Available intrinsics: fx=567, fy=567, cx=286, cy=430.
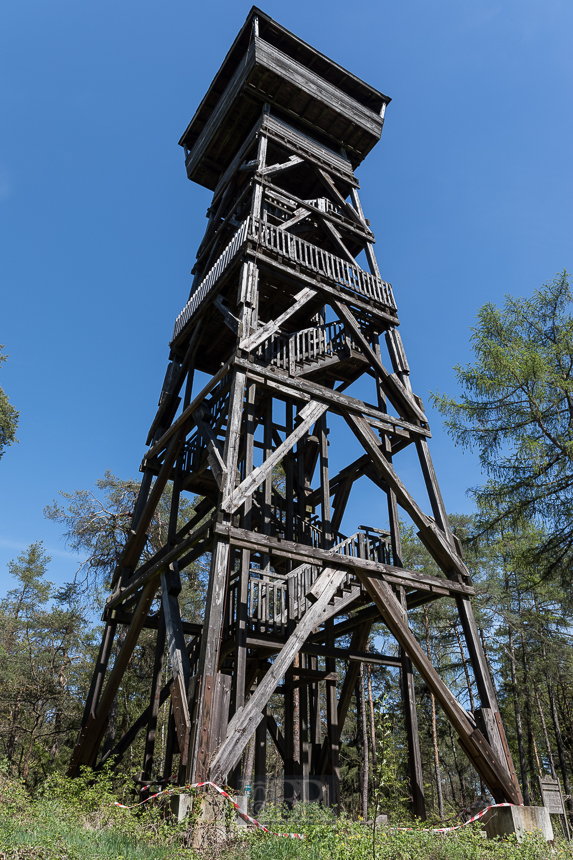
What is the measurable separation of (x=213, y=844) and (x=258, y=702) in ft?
5.24

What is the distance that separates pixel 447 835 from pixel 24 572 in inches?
1259

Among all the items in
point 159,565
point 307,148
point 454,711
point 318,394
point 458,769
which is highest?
point 307,148

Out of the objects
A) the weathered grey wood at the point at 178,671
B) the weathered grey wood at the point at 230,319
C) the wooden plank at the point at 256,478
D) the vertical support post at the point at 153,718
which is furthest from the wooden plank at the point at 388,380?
the vertical support post at the point at 153,718

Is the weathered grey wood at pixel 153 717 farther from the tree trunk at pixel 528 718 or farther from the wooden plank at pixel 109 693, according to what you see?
the tree trunk at pixel 528 718

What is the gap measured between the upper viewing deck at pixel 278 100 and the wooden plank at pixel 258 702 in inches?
476

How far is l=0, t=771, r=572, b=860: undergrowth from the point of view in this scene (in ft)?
15.0

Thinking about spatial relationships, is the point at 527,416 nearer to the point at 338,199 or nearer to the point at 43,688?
the point at 338,199

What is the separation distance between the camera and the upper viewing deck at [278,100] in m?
13.9

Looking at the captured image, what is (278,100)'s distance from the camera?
46.9 ft

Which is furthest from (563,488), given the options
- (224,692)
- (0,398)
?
(0,398)

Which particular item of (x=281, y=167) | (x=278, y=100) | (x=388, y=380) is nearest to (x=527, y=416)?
(x=388, y=380)

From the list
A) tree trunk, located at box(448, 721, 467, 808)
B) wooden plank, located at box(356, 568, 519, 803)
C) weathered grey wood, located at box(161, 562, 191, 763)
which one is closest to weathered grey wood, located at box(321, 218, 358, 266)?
wooden plank, located at box(356, 568, 519, 803)

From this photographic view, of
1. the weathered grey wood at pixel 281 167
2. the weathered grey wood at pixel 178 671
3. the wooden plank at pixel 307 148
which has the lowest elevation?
the weathered grey wood at pixel 178 671

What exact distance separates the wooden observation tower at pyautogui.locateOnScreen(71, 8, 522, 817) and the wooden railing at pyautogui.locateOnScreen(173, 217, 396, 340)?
5 cm
